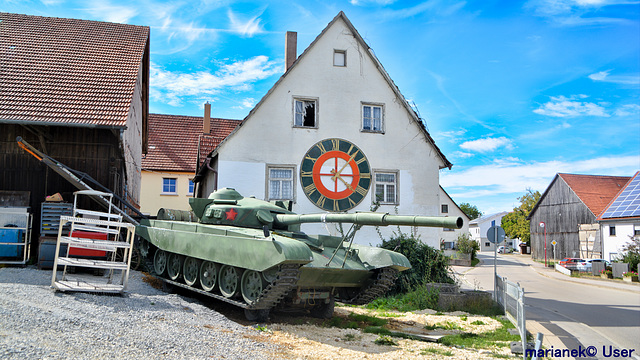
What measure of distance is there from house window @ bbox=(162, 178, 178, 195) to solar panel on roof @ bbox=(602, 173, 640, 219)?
1080 inches

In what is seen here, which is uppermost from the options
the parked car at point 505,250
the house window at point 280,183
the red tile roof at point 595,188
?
the red tile roof at point 595,188

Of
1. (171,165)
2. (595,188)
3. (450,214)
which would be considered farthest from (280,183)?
(595,188)

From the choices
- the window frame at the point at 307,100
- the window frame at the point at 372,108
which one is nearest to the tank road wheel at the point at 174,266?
the window frame at the point at 307,100

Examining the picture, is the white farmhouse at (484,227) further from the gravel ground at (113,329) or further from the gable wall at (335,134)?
the gravel ground at (113,329)

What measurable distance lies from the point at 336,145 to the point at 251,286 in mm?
9291

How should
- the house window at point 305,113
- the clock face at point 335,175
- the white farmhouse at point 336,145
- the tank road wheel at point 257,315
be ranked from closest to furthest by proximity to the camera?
the tank road wheel at point 257,315 → the white farmhouse at point 336,145 → the clock face at point 335,175 → the house window at point 305,113

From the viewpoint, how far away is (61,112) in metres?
13.7

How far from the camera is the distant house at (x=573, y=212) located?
41062mm

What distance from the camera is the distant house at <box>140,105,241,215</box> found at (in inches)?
1185

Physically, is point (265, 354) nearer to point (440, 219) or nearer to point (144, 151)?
point (440, 219)

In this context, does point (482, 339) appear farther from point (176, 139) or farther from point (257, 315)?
point (176, 139)

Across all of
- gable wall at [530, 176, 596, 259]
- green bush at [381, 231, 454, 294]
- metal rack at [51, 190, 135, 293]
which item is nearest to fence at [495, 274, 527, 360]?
green bush at [381, 231, 454, 294]

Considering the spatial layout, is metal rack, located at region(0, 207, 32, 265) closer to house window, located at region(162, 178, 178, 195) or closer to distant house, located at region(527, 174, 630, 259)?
house window, located at region(162, 178, 178, 195)

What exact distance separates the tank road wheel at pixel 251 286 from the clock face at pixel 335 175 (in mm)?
8054
